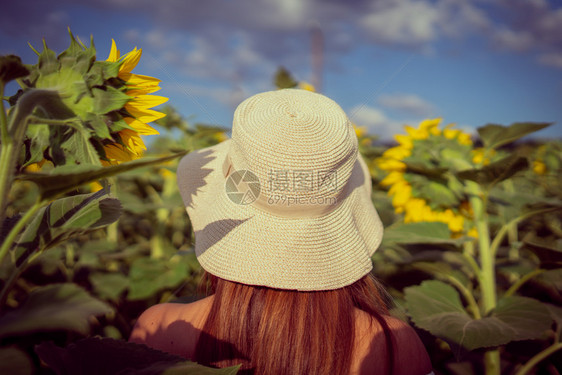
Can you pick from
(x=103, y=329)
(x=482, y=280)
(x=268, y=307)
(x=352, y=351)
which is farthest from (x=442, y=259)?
(x=103, y=329)

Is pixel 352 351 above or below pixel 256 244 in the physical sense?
below

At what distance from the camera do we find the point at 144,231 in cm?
416

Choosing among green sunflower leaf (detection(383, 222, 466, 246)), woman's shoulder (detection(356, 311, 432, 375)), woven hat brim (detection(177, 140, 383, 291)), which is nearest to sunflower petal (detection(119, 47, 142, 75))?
woven hat brim (detection(177, 140, 383, 291))

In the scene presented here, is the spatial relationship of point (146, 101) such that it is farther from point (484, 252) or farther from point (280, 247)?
point (484, 252)

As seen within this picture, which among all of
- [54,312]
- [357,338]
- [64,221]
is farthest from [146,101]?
[357,338]

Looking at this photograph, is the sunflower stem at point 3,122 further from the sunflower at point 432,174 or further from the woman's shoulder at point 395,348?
the sunflower at point 432,174

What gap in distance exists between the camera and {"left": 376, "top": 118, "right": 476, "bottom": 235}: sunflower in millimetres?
2055

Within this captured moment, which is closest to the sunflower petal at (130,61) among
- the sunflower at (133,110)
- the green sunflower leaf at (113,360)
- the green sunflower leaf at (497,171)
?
the sunflower at (133,110)

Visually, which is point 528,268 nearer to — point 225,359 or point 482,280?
point 482,280

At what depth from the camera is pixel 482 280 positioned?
1.88 metres

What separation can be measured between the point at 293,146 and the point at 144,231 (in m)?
3.57

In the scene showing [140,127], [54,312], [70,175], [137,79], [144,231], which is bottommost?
[144,231]

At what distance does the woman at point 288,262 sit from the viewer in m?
0.98

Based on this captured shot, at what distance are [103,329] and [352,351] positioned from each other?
1.56m
